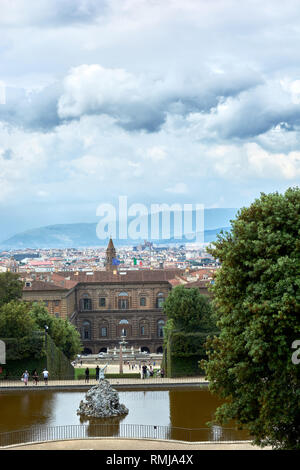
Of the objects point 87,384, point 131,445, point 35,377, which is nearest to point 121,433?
point 131,445

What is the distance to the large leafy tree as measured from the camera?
20.0 m

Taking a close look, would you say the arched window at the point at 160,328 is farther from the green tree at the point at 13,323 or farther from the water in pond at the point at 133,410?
the water in pond at the point at 133,410

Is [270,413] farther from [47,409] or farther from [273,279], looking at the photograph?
[47,409]

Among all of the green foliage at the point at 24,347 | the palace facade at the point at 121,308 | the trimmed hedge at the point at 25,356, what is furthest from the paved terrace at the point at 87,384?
the palace facade at the point at 121,308

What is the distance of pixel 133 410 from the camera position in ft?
103

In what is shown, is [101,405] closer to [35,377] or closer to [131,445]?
[131,445]

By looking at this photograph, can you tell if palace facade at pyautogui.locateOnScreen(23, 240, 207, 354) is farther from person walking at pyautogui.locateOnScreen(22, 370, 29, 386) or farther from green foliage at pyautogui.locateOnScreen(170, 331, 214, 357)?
person walking at pyautogui.locateOnScreen(22, 370, 29, 386)

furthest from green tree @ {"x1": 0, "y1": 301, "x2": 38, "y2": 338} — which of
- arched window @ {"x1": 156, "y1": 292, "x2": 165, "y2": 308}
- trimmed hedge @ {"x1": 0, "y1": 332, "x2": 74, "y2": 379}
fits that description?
arched window @ {"x1": 156, "y1": 292, "x2": 165, "y2": 308}

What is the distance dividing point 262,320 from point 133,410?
45.5ft

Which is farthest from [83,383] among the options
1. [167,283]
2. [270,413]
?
[167,283]

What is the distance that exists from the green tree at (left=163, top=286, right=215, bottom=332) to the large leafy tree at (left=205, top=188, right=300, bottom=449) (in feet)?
84.7
